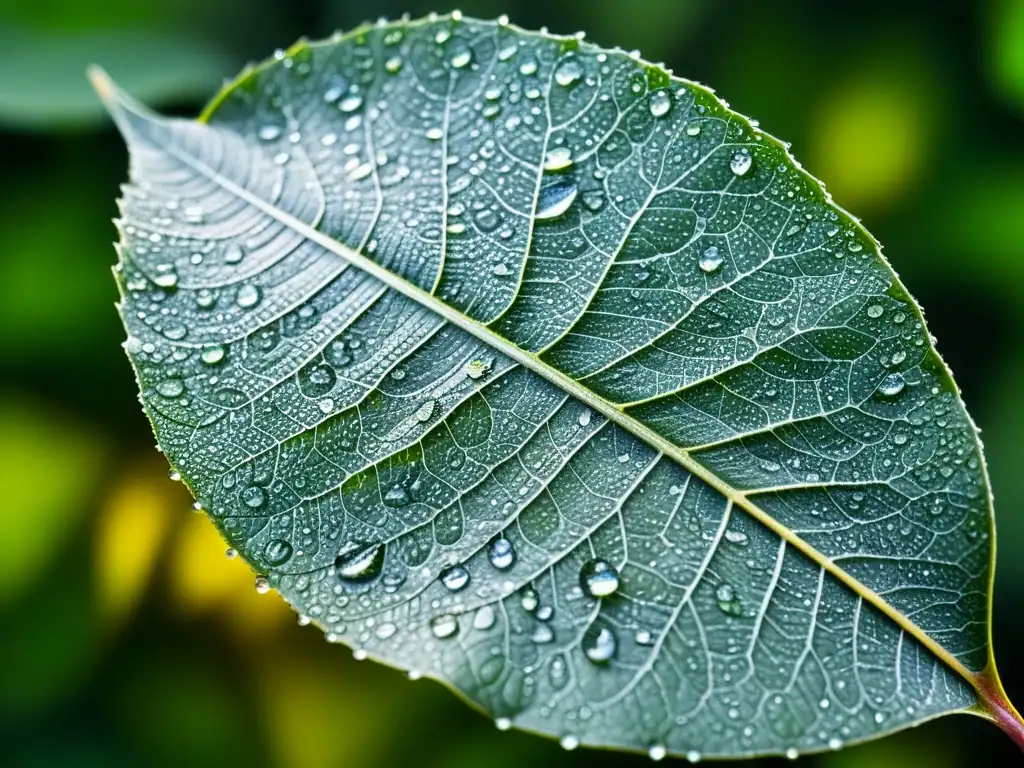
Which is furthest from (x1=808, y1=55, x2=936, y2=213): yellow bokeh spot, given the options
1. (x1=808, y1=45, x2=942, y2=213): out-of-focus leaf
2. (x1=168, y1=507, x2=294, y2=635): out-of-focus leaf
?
(x1=168, y1=507, x2=294, y2=635): out-of-focus leaf

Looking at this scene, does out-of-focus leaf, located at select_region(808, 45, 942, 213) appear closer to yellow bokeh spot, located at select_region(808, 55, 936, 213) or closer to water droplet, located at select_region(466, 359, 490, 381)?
yellow bokeh spot, located at select_region(808, 55, 936, 213)

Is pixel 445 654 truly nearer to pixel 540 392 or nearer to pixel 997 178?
pixel 540 392

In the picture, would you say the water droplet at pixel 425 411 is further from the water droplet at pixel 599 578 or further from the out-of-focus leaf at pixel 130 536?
the out-of-focus leaf at pixel 130 536

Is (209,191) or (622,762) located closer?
(209,191)

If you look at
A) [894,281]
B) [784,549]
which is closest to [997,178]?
[894,281]

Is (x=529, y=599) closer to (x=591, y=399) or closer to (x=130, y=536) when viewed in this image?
(x=591, y=399)

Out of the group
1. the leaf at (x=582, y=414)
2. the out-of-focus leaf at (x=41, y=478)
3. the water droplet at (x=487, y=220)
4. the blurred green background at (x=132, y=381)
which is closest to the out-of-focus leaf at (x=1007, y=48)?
the blurred green background at (x=132, y=381)
